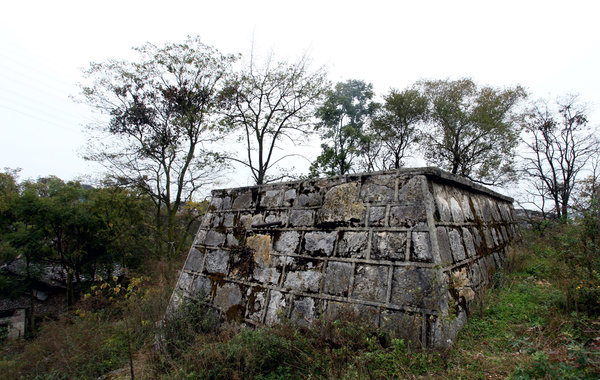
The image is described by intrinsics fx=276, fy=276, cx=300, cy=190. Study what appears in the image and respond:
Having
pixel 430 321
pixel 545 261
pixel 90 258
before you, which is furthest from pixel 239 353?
pixel 90 258

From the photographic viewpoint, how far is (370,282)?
2730 mm

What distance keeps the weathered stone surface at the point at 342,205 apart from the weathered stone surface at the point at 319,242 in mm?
171

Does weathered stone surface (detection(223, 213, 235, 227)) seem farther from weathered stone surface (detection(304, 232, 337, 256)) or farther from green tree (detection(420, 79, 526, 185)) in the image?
green tree (detection(420, 79, 526, 185))

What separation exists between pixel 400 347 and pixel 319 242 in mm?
1327

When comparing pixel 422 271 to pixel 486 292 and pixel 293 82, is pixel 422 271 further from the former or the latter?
pixel 293 82

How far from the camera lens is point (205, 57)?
14656mm

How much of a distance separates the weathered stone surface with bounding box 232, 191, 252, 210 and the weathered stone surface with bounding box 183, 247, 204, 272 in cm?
97

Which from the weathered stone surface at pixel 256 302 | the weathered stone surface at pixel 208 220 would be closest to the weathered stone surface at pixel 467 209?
the weathered stone surface at pixel 256 302

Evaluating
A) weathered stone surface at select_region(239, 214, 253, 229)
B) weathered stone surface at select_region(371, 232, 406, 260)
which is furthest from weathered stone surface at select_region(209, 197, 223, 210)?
weathered stone surface at select_region(371, 232, 406, 260)

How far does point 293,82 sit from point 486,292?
40.4 ft

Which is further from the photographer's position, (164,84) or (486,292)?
(164,84)

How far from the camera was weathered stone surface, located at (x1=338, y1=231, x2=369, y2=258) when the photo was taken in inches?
115

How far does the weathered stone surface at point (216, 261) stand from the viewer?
13.2 ft

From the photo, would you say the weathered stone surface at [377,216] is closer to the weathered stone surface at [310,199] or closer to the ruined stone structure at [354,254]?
the ruined stone structure at [354,254]
